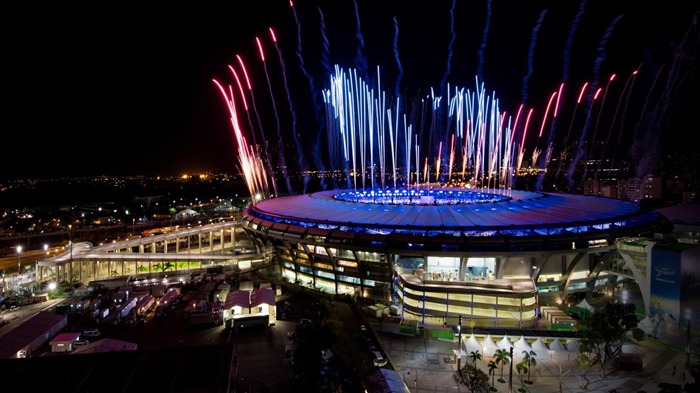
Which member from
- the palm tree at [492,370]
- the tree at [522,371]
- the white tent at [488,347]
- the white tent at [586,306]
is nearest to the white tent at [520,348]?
the white tent at [488,347]

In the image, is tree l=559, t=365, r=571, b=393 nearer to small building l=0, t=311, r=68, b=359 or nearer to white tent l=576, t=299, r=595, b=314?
A: white tent l=576, t=299, r=595, b=314

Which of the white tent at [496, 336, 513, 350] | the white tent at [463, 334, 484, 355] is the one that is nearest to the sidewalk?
the white tent at [463, 334, 484, 355]

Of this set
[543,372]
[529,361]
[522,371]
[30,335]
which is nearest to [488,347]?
[522,371]

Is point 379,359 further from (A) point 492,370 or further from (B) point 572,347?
(B) point 572,347

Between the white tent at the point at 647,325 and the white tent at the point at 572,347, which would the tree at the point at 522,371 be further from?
the white tent at the point at 647,325

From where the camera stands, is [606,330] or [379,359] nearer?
[379,359]
